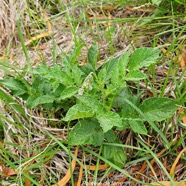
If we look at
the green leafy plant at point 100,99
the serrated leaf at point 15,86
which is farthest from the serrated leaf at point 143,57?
the serrated leaf at point 15,86

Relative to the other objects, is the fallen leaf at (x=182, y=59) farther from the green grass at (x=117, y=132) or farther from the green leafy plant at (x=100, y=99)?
the green leafy plant at (x=100, y=99)

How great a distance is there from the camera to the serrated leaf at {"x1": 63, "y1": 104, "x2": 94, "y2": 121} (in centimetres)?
131

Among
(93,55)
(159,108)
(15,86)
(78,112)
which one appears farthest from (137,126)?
(15,86)

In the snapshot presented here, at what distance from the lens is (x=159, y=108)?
1403 mm

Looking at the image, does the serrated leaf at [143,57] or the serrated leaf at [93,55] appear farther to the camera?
the serrated leaf at [93,55]

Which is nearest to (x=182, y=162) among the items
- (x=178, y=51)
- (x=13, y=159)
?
(x=178, y=51)

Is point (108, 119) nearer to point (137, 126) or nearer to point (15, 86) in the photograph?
point (137, 126)

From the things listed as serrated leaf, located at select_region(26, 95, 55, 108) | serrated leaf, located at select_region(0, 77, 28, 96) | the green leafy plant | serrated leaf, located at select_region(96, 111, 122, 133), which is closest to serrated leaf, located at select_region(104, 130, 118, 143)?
the green leafy plant

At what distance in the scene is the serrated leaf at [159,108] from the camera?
1389 mm

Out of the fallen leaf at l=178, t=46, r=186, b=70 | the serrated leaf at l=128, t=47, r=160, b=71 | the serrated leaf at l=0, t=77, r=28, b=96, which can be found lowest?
the serrated leaf at l=0, t=77, r=28, b=96

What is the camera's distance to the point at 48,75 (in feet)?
4.60

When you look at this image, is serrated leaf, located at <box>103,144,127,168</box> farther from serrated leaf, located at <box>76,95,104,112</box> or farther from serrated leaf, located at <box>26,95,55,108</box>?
serrated leaf, located at <box>26,95,55,108</box>

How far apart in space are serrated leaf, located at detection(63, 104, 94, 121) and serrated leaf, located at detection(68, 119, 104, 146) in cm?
8

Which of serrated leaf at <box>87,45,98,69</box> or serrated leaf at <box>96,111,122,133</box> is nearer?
serrated leaf at <box>96,111,122,133</box>
